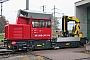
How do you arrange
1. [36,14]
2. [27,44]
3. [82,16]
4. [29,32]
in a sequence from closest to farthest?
[27,44]
[29,32]
[36,14]
[82,16]

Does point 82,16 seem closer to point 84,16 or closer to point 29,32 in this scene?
point 84,16

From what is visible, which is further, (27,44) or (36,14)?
(36,14)

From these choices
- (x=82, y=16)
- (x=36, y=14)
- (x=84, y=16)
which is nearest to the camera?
(x=36, y=14)

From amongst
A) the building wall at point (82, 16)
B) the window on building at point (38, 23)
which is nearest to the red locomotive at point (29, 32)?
the window on building at point (38, 23)

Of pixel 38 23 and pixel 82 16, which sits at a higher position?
pixel 82 16

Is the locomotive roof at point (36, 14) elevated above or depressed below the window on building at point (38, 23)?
above

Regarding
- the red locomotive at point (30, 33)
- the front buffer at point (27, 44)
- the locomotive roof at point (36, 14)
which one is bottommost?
the front buffer at point (27, 44)

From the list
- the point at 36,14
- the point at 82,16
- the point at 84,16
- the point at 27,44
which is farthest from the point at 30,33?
the point at 84,16

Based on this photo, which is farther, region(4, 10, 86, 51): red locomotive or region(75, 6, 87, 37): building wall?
region(75, 6, 87, 37): building wall

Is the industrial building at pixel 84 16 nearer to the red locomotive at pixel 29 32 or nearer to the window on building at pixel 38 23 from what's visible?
the red locomotive at pixel 29 32

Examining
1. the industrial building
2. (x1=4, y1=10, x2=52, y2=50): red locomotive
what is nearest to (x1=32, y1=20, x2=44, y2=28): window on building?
(x1=4, y1=10, x2=52, y2=50): red locomotive

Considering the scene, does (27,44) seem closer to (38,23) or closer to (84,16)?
(38,23)

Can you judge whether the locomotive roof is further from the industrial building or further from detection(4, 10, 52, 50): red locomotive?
the industrial building

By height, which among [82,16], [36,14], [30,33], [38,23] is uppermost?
[82,16]
